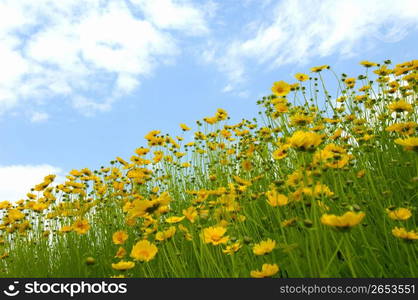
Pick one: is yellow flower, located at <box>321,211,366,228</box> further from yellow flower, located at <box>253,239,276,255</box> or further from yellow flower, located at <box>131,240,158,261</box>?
yellow flower, located at <box>131,240,158,261</box>

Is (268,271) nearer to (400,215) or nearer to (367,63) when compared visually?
(400,215)

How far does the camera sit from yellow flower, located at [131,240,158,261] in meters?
1.72

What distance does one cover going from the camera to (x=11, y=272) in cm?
331

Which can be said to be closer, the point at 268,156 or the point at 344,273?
the point at 344,273

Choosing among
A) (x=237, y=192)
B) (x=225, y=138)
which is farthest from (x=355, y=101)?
(x=237, y=192)

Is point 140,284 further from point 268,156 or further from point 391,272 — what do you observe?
point 268,156

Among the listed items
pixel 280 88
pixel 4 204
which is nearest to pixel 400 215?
pixel 280 88

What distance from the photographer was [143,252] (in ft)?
5.73

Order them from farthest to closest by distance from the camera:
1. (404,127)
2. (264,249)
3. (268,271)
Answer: (404,127) < (264,249) < (268,271)

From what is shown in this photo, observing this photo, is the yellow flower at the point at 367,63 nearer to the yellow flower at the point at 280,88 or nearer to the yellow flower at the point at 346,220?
the yellow flower at the point at 280,88

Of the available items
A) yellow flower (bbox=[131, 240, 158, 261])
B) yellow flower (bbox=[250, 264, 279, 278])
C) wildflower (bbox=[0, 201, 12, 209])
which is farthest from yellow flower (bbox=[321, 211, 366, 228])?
wildflower (bbox=[0, 201, 12, 209])

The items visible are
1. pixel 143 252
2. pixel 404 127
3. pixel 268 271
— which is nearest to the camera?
pixel 268 271

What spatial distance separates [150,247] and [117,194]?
192cm

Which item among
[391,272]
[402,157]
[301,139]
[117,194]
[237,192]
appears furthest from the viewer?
[117,194]
